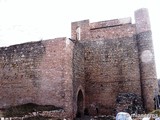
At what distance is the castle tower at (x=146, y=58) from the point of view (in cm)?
1523

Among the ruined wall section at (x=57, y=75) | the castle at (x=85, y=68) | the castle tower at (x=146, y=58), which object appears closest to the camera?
the ruined wall section at (x=57, y=75)

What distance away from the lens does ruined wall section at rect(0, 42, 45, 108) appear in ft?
50.5

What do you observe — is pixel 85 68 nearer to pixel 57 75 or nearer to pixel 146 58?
pixel 57 75

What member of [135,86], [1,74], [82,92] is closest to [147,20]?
[135,86]

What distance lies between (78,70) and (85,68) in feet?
4.11

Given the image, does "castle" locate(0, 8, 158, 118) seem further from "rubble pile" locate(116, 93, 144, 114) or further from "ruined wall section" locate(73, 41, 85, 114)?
"rubble pile" locate(116, 93, 144, 114)

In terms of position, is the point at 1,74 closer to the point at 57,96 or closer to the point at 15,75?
the point at 15,75

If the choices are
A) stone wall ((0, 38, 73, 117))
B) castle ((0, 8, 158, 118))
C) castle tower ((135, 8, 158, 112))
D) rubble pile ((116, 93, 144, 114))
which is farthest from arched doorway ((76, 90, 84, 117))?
castle tower ((135, 8, 158, 112))

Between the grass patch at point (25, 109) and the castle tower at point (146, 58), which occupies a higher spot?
the castle tower at point (146, 58)

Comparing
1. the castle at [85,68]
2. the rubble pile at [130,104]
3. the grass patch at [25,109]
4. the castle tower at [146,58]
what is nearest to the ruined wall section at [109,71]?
the castle at [85,68]

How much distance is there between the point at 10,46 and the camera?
16828 mm

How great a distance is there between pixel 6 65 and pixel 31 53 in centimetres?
232

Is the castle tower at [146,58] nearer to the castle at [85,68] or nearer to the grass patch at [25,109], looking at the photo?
the castle at [85,68]

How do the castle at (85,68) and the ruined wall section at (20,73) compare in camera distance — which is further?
the ruined wall section at (20,73)
